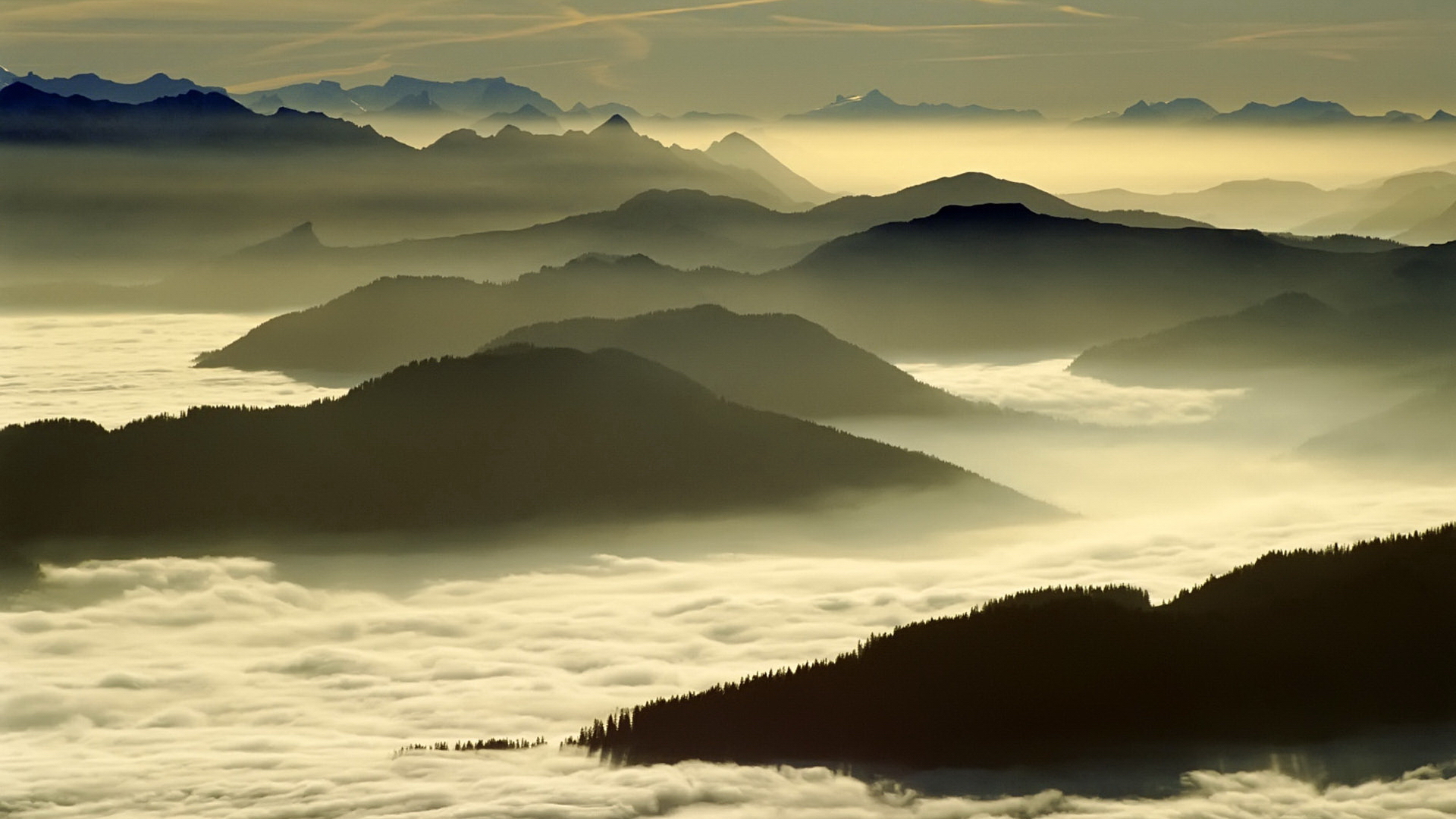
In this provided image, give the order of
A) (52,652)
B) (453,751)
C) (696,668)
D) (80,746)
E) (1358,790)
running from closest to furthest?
(1358,790)
(453,751)
(80,746)
(696,668)
(52,652)

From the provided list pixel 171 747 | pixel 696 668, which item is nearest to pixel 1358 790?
pixel 696 668

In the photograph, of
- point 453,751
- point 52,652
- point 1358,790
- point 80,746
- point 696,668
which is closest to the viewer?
point 1358,790

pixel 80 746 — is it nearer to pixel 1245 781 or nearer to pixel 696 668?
pixel 696 668

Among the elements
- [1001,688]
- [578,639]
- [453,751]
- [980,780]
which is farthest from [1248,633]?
[578,639]

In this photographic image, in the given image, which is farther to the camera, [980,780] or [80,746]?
[80,746]

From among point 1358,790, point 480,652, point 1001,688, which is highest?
point 480,652

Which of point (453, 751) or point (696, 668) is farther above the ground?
point (696, 668)
